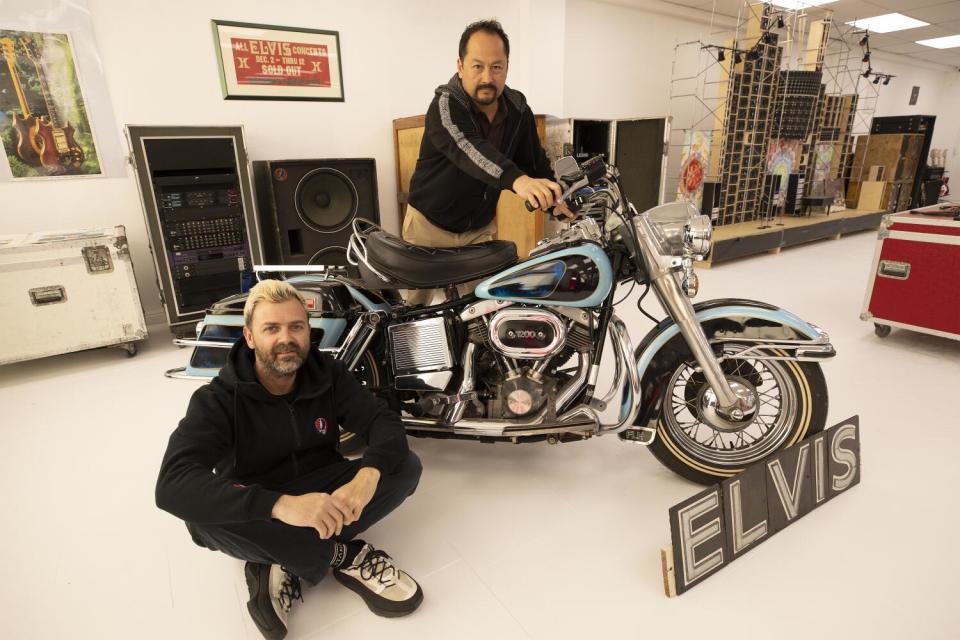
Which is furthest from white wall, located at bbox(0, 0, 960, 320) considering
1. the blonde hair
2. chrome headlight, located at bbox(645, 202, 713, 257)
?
chrome headlight, located at bbox(645, 202, 713, 257)

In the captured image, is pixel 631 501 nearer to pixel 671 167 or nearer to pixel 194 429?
pixel 194 429

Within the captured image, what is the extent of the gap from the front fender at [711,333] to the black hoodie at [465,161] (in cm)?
69

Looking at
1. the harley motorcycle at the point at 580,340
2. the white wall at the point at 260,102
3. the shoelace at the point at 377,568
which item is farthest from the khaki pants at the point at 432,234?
the white wall at the point at 260,102

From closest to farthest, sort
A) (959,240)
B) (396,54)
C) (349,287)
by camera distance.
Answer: (349,287), (959,240), (396,54)

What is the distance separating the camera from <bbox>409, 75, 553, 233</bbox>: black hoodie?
1749 mm

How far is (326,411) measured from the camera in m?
1.48

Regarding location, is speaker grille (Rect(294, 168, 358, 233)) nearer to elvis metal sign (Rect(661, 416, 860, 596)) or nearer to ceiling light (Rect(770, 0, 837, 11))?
elvis metal sign (Rect(661, 416, 860, 596))

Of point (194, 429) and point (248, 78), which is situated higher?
point (248, 78)

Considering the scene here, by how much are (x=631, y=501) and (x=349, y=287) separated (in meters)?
1.24

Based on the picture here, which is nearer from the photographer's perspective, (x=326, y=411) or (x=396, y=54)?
(x=326, y=411)

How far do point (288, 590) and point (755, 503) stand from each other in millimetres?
1316

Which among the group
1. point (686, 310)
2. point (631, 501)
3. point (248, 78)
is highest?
point (248, 78)

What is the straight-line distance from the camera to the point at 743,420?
5.66ft

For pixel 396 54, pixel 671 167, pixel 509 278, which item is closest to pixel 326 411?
pixel 509 278
